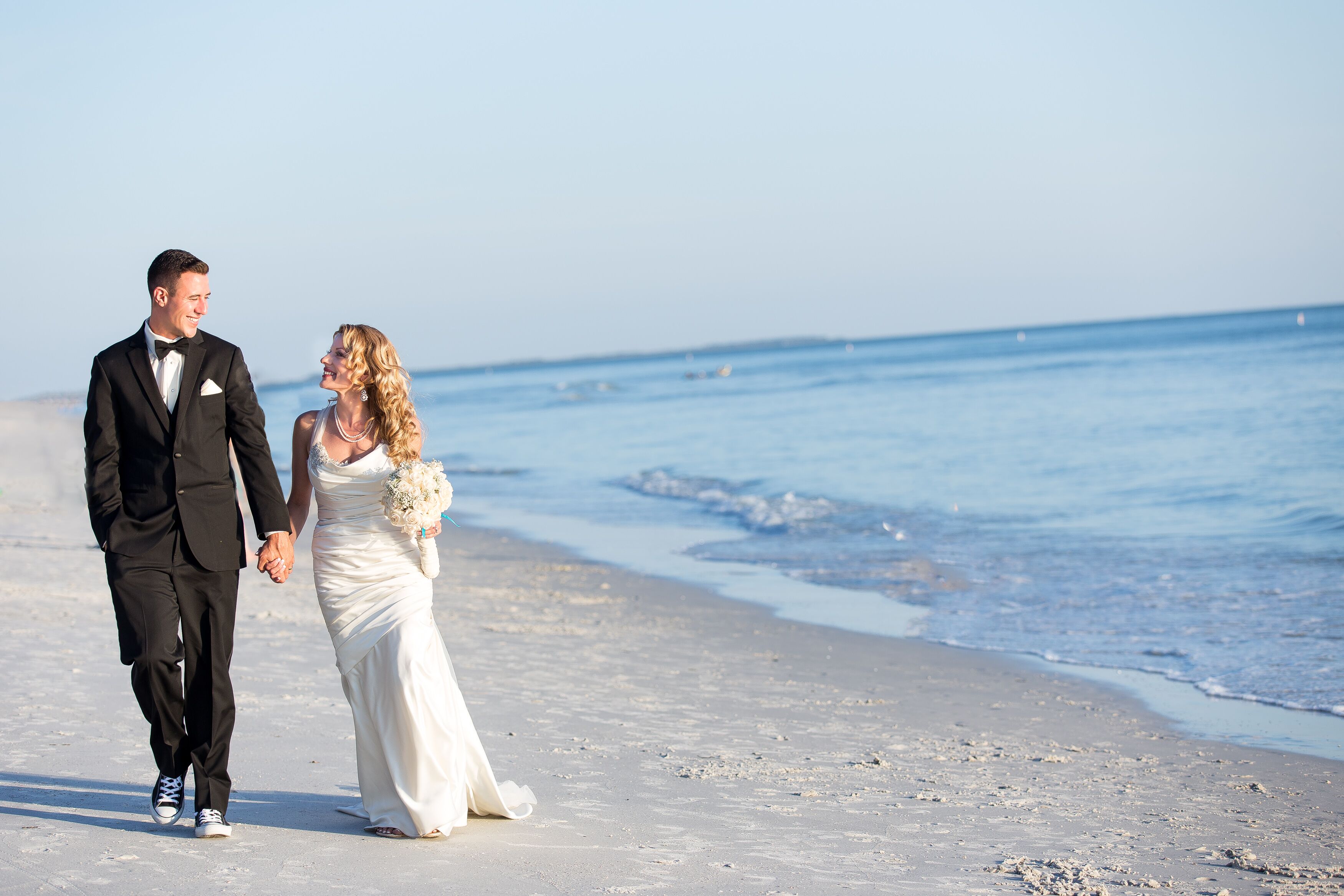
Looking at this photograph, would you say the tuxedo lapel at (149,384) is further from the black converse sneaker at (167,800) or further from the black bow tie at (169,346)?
the black converse sneaker at (167,800)

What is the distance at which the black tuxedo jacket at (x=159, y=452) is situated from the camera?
359cm

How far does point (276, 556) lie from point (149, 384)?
2.28 ft

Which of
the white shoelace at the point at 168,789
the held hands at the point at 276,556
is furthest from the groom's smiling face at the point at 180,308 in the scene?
the white shoelace at the point at 168,789

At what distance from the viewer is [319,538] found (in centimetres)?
402

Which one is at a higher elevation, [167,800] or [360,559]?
[360,559]

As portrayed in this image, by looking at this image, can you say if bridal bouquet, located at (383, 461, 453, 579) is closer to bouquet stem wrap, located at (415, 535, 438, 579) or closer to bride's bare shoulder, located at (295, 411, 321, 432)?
bouquet stem wrap, located at (415, 535, 438, 579)

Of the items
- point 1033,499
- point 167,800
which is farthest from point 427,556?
point 1033,499

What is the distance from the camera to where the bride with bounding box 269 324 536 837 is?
3836 millimetres

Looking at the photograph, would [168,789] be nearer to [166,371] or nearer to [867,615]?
[166,371]

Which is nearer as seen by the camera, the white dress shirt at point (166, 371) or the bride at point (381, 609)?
the white dress shirt at point (166, 371)

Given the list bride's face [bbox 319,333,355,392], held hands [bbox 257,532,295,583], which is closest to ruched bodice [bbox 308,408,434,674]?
held hands [bbox 257,532,295,583]

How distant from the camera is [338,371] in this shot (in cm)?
399

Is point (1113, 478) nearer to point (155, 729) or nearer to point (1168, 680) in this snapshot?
point (1168, 680)

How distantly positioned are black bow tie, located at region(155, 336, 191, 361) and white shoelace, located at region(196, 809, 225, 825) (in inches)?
58.9
